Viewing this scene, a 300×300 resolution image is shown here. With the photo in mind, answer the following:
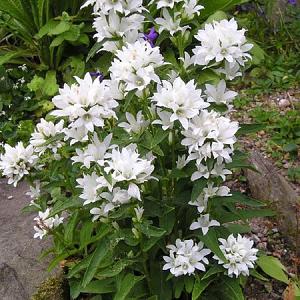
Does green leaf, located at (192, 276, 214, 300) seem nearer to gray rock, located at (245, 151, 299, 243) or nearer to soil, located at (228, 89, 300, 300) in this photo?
soil, located at (228, 89, 300, 300)

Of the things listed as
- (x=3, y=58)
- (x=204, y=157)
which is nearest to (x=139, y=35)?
(x=204, y=157)

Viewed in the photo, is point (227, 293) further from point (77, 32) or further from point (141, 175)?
point (77, 32)

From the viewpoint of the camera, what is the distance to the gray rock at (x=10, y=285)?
120 inches

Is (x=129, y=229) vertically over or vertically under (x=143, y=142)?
under

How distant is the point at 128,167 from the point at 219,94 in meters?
0.53

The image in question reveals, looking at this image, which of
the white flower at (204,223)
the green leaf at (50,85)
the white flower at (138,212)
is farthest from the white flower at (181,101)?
the green leaf at (50,85)

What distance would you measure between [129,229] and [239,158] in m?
0.51

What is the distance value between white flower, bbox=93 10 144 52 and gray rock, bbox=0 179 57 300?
4.16 feet

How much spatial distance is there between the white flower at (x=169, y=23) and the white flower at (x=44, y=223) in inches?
38.8

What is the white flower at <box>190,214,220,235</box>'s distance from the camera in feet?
8.18

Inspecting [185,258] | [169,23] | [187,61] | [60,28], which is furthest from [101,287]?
[60,28]

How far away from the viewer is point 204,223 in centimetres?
251

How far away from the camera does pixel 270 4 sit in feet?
18.4

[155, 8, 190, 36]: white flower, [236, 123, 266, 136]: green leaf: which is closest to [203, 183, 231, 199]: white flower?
[236, 123, 266, 136]: green leaf
